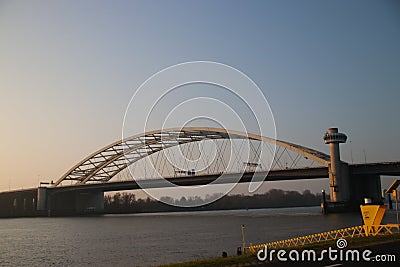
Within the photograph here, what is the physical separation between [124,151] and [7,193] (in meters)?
49.8

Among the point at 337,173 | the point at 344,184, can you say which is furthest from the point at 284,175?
the point at 344,184

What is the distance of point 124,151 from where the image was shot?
110 metres

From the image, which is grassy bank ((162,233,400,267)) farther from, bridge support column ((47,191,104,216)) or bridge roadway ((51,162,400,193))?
bridge support column ((47,191,104,216))

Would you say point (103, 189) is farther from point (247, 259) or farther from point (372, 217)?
point (247, 259)

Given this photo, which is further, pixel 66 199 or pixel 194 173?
pixel 66 199

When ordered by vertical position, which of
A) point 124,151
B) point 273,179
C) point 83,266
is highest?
point 124,151

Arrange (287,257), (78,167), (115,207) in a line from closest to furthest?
(287,257) < (78,167) < (115,207)

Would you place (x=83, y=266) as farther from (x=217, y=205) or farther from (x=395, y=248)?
(x=217, y=205)

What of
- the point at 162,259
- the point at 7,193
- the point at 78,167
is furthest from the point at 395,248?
the point at 7,193

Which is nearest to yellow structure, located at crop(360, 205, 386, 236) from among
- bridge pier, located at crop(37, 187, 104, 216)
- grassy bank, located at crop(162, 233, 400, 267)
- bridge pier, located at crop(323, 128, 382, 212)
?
grassy bank, located at crop(162, 233, 400, 267)
